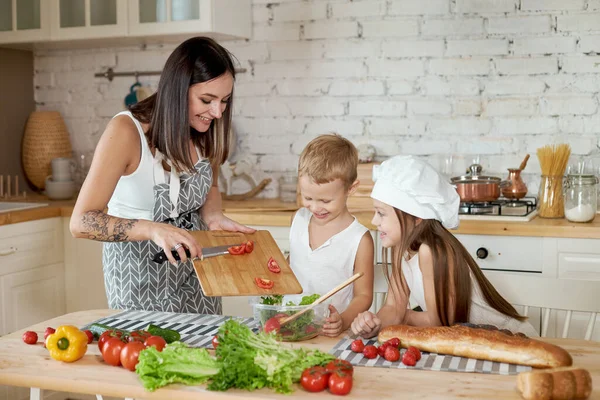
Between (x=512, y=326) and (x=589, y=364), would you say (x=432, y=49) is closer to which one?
(x=512, y=326)

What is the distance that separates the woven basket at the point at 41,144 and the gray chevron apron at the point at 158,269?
6.71 feet

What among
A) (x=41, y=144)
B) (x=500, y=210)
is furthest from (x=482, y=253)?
(x=41, y=144)

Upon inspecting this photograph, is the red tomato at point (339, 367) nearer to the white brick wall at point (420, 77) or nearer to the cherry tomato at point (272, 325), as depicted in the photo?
the cherry tomato at point (272, 325)

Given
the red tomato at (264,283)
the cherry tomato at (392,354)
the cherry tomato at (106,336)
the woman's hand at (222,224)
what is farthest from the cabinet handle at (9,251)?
the cherry tomato at (392,354)

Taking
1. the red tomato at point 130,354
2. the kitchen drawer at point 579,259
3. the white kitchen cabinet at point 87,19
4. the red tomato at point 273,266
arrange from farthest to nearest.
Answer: the white kitchen cabinet at point 87,19 < the kitchen drawer at point 579,259 < the red tomato at point 273,266 < the red tomato at point 130,354

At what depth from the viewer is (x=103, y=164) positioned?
7.38 ft

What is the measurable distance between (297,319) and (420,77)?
2.18m

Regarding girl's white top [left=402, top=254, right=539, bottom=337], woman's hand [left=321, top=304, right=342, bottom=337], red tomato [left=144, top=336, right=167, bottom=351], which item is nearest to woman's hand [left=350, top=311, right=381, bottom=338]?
woman's hand [left=321, top=304, right=342, bottom=337]

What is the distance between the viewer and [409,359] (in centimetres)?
173

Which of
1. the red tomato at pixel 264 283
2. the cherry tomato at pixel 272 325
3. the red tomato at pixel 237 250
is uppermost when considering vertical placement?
the red tomato at pixel 237 250

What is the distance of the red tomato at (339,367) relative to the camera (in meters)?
1.58

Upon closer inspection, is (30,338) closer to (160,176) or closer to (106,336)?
(106,336)

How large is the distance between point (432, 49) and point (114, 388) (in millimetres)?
2632

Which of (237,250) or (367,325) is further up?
(237,250)
